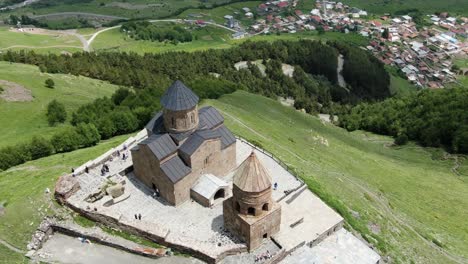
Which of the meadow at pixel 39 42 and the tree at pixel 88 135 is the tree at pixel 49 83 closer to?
the tree at pixel 88 135

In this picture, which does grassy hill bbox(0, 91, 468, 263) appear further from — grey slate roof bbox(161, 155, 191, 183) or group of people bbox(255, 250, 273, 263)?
grey slate roof bbox(161, 155, 191, 183)

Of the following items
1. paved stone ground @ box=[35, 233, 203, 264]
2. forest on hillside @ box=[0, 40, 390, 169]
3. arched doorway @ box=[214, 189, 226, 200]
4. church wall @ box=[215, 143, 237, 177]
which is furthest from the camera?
forest on hillside @ box=[0, 40, 390, 169]

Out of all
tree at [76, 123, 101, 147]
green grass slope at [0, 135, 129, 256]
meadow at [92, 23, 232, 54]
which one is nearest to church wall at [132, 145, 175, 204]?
green grass slope at [0, 135, 129, 256]

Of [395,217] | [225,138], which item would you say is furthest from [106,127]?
[395,217]

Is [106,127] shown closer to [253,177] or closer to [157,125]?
[157,125]

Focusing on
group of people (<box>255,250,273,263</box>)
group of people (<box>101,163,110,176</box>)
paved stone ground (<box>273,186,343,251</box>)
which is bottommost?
paved stone ground (<box>273,186,343,251</box>)

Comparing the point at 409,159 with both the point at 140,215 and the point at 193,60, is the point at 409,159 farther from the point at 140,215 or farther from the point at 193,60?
the point at 193,60
